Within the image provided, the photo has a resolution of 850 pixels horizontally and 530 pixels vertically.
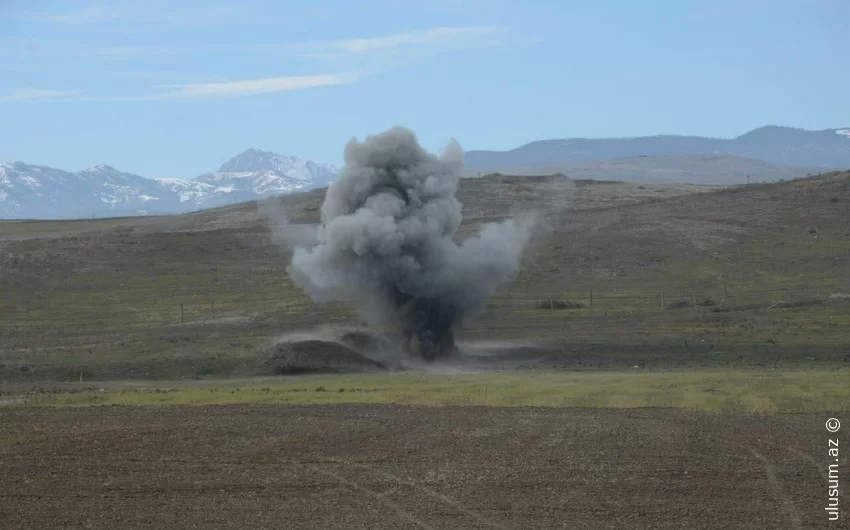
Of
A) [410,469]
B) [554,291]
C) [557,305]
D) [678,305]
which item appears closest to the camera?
[410,469]

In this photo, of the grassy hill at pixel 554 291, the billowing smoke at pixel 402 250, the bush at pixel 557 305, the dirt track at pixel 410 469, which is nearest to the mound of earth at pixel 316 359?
the grassy hill at pixel 554 291

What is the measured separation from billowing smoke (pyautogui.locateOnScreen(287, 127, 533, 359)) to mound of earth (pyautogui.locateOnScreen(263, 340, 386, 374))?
3863 millimetres

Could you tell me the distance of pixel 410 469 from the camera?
3219cm

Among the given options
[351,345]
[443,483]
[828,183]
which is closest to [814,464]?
[443,483]

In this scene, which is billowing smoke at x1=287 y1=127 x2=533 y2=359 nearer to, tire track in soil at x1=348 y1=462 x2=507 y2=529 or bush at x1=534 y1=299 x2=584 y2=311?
bush at x1=534 y1=299 x2=584 y2=311

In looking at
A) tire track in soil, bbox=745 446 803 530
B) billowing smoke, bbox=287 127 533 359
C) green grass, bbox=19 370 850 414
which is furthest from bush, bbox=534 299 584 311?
tire track in soil, bbox=745 446 803 530

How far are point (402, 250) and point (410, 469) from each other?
28716 millimetres

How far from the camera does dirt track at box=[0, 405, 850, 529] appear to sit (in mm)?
27484

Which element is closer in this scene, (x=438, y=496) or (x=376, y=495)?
(x=438, y=496)

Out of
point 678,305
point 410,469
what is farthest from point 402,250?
point 410,469

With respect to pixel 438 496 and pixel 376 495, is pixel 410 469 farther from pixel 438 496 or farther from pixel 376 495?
pixel 438 496

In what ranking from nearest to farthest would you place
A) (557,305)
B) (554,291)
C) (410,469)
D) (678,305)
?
(410,469), (678,305), (557,305), (554,291)

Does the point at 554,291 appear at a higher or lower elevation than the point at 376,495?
lower

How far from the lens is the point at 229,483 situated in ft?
101
